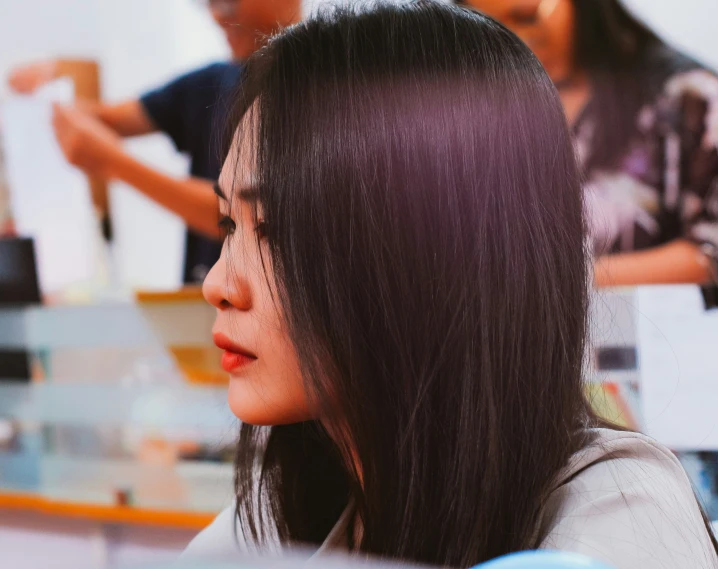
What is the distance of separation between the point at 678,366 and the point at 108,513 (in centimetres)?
103

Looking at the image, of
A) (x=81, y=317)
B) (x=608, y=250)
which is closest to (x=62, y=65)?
(x=81, y=317)

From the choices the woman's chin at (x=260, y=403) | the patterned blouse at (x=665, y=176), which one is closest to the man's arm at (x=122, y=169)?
the patterned blouse at (x=665, y=176)

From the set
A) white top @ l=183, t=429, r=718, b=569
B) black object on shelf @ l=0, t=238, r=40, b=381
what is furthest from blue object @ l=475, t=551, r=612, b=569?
black object on shelf @ l=0, t=238, r=40, b=381

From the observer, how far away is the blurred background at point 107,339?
51.0 inches

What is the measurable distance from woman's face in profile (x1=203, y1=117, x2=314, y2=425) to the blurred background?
2.42 ft

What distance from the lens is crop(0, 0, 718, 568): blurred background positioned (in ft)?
4.25

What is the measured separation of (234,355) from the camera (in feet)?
1.77

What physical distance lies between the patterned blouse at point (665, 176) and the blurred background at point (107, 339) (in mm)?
669

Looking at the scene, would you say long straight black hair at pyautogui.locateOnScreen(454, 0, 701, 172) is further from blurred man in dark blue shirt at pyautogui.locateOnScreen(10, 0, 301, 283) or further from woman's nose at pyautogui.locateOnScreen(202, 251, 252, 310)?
woman's nose at pyautogui.locateOnScreen(202, 251, 252, 310)

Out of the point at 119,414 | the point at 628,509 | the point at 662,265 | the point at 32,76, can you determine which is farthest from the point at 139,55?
the point at 628,509

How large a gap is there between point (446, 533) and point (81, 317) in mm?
1084

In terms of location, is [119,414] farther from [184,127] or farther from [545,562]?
[545,562]

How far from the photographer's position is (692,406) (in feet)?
3.33

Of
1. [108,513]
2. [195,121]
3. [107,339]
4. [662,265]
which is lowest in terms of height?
[108,513]
